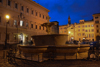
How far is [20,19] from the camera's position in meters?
31.7

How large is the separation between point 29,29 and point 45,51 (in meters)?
28.7

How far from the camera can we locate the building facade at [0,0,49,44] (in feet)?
86.4

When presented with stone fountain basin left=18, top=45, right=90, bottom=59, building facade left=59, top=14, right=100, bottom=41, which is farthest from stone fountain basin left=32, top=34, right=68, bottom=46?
building facade left=59, top=14, right=100, bottom=41

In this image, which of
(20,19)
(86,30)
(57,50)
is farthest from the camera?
(86,30)

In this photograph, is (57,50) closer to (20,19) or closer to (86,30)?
(20,19)

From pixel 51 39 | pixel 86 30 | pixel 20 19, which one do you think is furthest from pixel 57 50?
pixel 86 30

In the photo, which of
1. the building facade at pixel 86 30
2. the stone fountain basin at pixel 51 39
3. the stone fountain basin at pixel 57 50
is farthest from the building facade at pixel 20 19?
the building facade at pixel 86 30

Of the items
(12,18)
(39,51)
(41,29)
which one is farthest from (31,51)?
(41,29)

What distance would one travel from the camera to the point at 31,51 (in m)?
8.33

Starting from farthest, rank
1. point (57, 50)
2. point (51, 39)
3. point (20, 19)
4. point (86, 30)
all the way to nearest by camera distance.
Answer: point (86, 30)
point (20, 19)
point (51, 39)
point (57, 50)

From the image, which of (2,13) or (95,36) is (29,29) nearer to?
(2,13)

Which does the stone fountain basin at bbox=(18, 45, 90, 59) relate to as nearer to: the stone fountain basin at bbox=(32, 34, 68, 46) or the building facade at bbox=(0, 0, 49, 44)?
the stone fountain basin at bbox=(32, 34, 68, 46)

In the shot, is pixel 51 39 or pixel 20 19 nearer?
pixel 51 39

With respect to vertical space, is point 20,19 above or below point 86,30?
above
